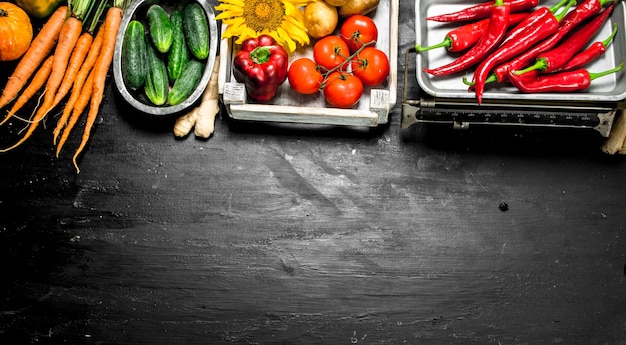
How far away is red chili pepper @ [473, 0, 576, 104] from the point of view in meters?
2.02

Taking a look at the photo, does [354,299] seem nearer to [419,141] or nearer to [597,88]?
[419,141]

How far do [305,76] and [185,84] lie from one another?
0.34 metres

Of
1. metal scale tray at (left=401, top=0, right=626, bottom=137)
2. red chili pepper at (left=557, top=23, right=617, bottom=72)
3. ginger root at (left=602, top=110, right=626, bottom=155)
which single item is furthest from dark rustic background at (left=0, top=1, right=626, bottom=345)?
red chili pepper at (left=557, top=23, right=617, bottom=72)

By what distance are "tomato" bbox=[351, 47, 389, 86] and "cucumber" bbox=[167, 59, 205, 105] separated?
1.41ft

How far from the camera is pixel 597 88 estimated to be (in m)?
2.04

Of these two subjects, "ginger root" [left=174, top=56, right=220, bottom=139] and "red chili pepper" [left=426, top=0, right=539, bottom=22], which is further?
"ginger root" [left=174, top=56, right=220, bottom=139]

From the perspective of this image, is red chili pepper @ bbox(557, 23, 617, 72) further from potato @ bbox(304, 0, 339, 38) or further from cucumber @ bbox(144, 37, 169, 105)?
cucumber @ bbox(144, 37, 169, 105)

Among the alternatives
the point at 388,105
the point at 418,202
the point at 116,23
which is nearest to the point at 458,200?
the point at 418,202

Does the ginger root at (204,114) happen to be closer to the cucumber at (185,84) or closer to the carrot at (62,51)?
the cucumber at (185,84)

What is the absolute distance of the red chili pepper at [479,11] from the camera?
2.06 m

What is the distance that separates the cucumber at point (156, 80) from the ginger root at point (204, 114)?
0.09 m

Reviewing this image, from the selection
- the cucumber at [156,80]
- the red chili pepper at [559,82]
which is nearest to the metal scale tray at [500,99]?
the red chili pepper at [559,82]

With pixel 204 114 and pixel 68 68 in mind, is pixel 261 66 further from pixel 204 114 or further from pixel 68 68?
pixel 68 68

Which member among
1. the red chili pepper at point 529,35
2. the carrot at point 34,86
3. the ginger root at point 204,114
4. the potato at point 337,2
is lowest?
the ginger root at point 204,114
